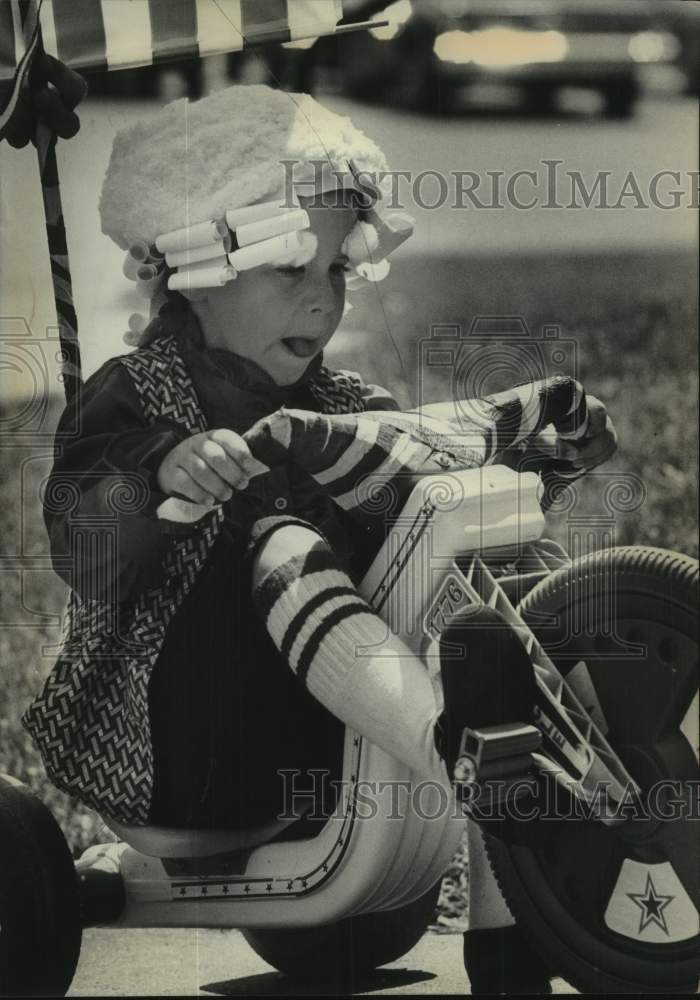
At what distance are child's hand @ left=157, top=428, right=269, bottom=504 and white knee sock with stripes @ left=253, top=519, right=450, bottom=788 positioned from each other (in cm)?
15

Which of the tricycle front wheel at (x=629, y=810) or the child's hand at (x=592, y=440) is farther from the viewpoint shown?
the child's hand at (x=592, y=440)

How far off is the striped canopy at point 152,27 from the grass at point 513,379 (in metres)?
0.60

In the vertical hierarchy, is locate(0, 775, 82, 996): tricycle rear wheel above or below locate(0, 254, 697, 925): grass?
below

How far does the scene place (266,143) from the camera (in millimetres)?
3037

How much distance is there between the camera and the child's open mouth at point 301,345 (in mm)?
3135

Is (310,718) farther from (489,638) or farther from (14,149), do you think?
(14,149)

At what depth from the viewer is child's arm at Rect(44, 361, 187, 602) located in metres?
3.06

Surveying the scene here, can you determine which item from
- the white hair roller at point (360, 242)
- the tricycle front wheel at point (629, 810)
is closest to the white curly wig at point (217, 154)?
the white hair roller at point (360, 242)

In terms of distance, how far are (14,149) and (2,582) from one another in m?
0.98

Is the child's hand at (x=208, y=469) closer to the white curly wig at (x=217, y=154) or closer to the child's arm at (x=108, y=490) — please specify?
the child's arm at (x=108, y=490)

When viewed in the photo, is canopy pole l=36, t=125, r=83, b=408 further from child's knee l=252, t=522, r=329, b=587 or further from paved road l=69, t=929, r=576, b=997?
paved road l=69, t=929, r=576, b=997

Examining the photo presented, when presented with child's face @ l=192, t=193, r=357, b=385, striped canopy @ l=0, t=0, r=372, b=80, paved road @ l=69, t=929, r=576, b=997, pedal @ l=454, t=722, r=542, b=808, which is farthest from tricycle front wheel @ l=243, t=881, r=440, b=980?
striped canopy @ l=0, t=0, r=372, b=80

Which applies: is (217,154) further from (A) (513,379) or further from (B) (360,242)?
(A) (513,379)

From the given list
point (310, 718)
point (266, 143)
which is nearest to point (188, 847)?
point (310, 718)
